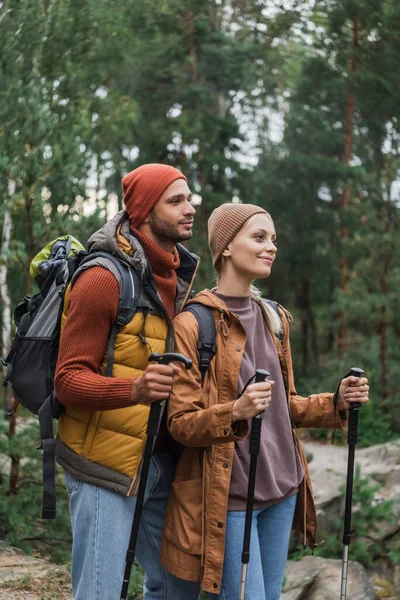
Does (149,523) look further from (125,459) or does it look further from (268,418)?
(268,418)

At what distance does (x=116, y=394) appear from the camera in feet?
9.01

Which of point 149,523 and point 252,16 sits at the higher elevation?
point 149,523

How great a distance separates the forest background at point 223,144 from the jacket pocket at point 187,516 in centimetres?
331

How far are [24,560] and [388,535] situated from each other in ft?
14.3

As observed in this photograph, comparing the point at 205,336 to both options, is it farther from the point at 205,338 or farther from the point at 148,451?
the point at 148,451

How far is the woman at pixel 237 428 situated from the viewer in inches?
112

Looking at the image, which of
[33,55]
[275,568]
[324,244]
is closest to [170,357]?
[275,568]

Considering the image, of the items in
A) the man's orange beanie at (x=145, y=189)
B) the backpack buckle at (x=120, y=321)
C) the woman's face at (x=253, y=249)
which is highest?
the man's orange beanie at (x=145, y=189)

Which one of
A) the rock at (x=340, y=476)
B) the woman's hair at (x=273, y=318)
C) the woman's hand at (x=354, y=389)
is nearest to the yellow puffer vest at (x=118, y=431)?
the woman's hair at (x=273, y=318)

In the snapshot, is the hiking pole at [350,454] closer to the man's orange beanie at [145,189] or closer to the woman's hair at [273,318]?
the woman's hair at [273,318]

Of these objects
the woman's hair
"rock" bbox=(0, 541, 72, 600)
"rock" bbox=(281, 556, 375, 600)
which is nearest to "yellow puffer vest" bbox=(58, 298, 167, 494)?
the woman's hair

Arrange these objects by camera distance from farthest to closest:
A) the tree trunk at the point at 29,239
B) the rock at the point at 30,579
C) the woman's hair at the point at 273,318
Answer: the tree trunk at the point at 29,239, the rock at the point at 30,579, the woman's hair at the point at 273,318

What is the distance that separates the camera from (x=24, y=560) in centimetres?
539

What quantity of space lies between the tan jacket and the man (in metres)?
0.13
